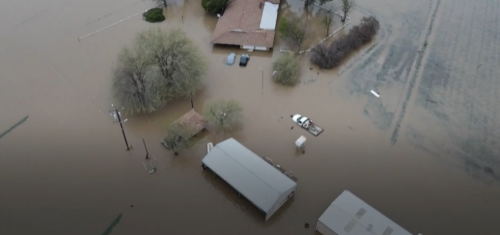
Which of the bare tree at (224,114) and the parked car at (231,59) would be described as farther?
the parked car at (231,59)

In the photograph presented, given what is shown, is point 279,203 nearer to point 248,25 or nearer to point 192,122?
point 192,122

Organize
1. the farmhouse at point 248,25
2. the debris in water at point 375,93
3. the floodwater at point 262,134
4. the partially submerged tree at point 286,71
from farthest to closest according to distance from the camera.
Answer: the farmhouse at point 248,25 < the partially submerged tree at point 286,71 < the debris in water at point 375,93 < the floodwater at point 262,134

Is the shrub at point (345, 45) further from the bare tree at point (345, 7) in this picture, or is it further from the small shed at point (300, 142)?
the small shed at point (300, 142)

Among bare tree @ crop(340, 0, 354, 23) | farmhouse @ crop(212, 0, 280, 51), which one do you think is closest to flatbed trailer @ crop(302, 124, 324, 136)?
farmhouse @ crop(212, 0, 280, 51)

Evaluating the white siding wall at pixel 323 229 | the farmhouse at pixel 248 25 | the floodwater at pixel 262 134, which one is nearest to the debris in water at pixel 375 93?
the floodwater at pixel 262 134

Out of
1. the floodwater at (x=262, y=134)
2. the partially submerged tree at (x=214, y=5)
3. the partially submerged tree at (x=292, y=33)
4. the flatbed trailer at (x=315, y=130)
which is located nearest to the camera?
the floodwater at (x=262, y=134)

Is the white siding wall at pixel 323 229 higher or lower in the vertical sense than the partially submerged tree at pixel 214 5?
lower

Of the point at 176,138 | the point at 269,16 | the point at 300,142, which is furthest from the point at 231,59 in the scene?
the point at 300,142

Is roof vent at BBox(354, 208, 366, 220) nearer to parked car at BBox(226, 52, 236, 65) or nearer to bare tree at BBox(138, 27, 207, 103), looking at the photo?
bare tree at BBox(138, 27, 207, 103)
